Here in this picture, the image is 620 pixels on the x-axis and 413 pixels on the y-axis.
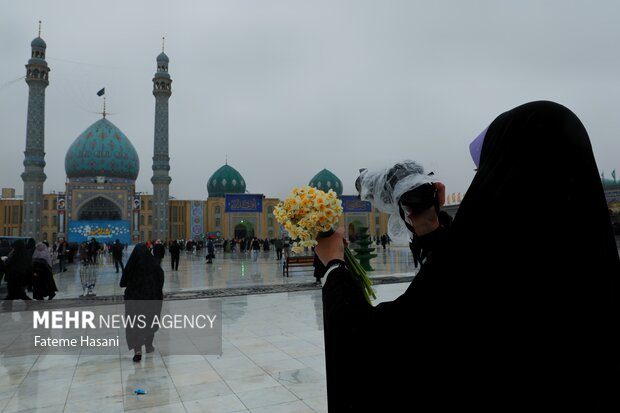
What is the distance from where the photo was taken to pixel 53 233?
3453cm

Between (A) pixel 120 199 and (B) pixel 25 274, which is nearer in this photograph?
(B) pixel 25 274

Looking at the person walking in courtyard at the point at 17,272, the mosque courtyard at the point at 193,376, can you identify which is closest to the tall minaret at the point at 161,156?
the person walking in courtyard at the point at 17,272

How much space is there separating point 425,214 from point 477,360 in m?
0.94

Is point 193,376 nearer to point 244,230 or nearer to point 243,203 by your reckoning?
point 243,203

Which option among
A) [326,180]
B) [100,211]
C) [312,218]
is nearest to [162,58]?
[100,211]

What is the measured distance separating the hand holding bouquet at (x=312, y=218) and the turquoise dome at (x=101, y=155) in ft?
121

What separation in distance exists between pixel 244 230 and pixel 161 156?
11.1 meters

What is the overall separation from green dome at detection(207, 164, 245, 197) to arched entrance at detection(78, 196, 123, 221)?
8.63 metres

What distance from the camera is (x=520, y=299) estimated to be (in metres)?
0.66

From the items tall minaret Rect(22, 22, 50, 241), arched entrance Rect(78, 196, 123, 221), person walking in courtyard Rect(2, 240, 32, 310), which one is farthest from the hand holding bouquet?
arched entrance Rect(78, 196, 123, 221)

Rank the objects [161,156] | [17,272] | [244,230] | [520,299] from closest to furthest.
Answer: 1. [520,299]
2. [17,272]
3. [161,156]
4. [244,230]

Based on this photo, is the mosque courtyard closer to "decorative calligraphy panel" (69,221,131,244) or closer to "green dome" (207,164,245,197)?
"decorative calligraphy panel" (69,221,131,244)

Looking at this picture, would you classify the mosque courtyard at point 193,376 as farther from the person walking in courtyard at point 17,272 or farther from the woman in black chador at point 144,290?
the person walking in courtyard at point 17,272

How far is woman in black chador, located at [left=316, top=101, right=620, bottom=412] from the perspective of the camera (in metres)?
0.65
